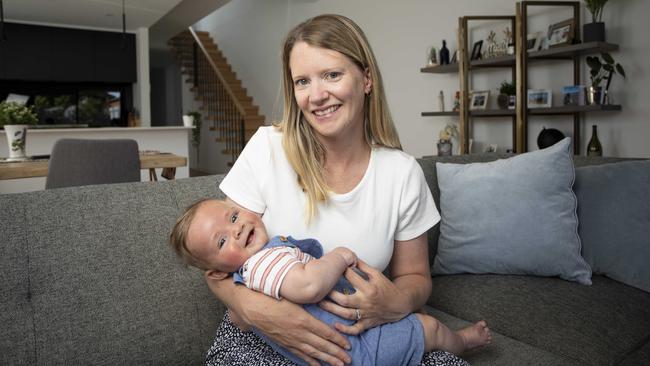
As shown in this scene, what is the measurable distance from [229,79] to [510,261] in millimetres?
8680

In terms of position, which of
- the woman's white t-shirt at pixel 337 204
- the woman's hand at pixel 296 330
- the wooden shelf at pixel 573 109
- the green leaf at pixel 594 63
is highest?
the green leaf at pixel 594 63

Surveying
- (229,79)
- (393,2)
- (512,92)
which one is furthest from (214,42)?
(512,92)

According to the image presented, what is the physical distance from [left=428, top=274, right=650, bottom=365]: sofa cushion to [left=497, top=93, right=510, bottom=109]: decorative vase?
10.4ft

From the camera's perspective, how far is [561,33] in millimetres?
4320

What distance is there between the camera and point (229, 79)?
9.87 meters

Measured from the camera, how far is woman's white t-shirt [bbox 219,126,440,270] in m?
1.31

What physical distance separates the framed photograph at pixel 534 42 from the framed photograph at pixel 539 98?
0.36 meters

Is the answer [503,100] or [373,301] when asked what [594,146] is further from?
[373,301]

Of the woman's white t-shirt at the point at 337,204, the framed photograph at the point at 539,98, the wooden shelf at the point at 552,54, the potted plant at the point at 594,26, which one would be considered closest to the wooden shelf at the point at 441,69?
the wooden shelf at the point at 552,54

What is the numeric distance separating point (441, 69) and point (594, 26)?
1609 millimetres

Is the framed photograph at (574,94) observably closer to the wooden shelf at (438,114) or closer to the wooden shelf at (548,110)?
the wooden shelf at (548,110)

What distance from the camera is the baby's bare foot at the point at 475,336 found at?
1325 mm

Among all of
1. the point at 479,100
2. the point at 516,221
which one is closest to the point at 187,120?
the point at 479,100

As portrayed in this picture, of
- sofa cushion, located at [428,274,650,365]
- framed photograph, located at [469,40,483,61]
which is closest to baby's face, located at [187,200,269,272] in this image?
sofa cushion, located at [428,274,650,365]
